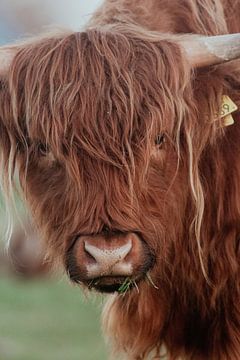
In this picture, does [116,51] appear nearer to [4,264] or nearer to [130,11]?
[130,11]

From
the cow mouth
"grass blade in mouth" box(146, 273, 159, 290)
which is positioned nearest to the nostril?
the cow mouth

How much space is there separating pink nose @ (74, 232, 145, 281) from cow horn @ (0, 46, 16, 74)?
0.84m

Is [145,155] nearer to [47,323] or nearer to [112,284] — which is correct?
[112,284]

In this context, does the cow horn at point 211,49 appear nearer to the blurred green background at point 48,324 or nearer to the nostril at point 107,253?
the nostril at point 107,253

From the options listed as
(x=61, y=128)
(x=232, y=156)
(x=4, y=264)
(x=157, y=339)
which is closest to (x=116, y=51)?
(x=61, y=128)

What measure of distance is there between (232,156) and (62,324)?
4.84 metres

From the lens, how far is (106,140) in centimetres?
436

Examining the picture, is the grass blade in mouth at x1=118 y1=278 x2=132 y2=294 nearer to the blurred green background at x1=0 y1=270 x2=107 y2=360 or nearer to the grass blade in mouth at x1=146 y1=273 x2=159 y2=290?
the grass blade in mouth at x1=146 y1=273 x2=159 y2=290

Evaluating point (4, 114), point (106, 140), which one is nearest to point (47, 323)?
point (4, 114)

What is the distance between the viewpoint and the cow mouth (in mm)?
4295

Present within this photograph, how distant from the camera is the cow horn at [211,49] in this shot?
4.55 m

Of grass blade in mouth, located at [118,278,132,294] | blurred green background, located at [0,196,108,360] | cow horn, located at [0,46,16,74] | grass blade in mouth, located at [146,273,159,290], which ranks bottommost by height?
blurred green background, located at [0,196,108,360]

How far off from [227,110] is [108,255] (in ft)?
3.16

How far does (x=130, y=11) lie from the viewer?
17.0 ft
